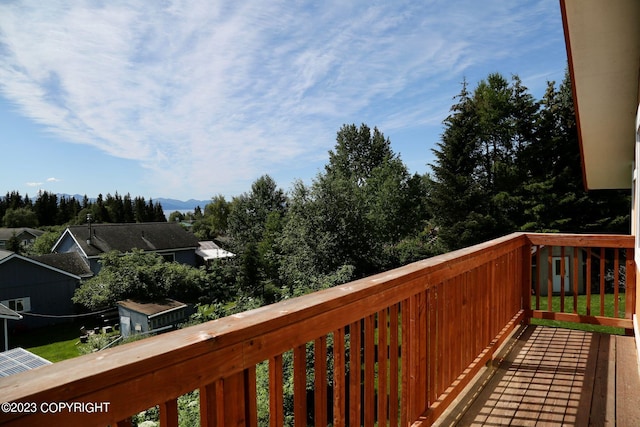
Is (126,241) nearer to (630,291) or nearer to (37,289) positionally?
(37,289)

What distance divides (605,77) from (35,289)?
25112mm

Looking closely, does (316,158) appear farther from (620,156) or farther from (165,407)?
(165,407)

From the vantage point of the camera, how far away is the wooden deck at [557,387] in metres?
2.36

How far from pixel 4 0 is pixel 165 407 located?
11.6 m

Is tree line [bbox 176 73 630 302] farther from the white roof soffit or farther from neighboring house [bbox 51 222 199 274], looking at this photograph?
the white roof soffit

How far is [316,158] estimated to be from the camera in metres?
38.1

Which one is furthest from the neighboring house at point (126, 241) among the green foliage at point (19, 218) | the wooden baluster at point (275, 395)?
the wooden baluster at point (275, 395)

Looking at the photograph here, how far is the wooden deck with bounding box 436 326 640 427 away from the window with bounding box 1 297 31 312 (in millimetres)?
23620

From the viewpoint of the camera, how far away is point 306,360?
1.47m

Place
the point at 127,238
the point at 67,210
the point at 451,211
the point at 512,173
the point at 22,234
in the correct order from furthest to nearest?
the point at 67,210 < the point at 22,234 < the point at 127,238 < the point at 451,211 < the point at 512,173

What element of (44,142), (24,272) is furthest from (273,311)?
(44,142)

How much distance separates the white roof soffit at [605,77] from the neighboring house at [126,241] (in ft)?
80.2

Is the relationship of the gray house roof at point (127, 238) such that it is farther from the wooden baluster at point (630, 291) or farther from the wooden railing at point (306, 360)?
the wooden baluster at point (630, 291)

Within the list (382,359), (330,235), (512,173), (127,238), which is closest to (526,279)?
(382,359)
